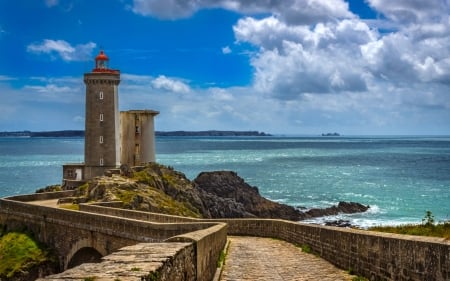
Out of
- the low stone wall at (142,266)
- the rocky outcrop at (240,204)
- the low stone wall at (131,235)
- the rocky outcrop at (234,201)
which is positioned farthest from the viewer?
the rocky outcrop at (240,204)

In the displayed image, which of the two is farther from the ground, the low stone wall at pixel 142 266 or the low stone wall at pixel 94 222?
the low stone wall at pixel 142 266

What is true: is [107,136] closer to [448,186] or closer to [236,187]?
[236,187]

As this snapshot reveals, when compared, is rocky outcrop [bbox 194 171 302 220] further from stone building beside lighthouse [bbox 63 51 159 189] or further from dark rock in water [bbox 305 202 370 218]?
stone building beside lighthouse [bbox 63 51 159 189]

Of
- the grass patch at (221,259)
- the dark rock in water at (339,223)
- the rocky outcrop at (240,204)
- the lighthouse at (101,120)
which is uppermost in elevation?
the lighthouse at (101,120)

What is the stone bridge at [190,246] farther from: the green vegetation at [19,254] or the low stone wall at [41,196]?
the low stone wall at [41,196]

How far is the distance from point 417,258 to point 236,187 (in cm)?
6206

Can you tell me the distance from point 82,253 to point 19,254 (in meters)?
5.08

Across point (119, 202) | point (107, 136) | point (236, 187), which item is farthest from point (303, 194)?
point (119, 202)

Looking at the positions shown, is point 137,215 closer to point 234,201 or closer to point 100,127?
point 100,127

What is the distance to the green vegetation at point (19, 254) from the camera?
31202 mm

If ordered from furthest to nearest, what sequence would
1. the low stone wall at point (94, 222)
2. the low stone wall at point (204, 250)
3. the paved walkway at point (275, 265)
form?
the low stone wall at point (94, 222)
the paved walkway at point (275, 265)
the low stone wall at point (204, 250)

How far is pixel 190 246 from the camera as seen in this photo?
34.5ft

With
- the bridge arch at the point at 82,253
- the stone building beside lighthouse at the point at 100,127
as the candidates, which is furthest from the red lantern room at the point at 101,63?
the bridge arch at the point at 82,253

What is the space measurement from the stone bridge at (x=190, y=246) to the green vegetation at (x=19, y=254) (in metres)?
0.75
